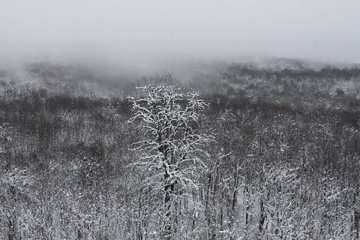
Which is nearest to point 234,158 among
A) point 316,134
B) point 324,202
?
point 324,202

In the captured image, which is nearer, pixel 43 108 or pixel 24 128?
pixel 24 128

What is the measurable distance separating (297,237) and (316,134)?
41.6 meters

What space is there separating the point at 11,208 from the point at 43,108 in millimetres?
133733

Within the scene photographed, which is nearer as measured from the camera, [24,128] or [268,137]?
[268,137]

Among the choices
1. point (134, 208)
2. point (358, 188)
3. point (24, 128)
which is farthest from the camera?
point (24, 128)

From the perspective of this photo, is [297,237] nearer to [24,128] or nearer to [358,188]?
[358,188]

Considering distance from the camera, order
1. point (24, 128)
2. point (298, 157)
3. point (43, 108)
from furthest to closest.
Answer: point (43, 108) → point (24, 128) → point (298, 157)

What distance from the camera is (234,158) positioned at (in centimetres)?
3294

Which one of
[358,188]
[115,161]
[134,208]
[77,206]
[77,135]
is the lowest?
[77,135]

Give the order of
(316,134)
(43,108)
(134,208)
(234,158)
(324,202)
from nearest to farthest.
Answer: (134,208)
(324,202)
(234,158)
(316,134)
(43,108)

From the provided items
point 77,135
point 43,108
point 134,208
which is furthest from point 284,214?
point 43,108

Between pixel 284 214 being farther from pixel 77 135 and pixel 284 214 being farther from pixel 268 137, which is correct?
pixel 77 135

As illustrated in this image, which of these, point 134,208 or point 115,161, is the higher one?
point 134,208

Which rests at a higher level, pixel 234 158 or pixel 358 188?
pixel 234 158
